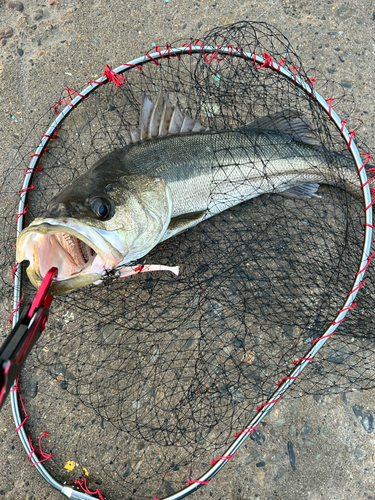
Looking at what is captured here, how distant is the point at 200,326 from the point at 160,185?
1237 millimetres

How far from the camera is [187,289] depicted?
119 inches

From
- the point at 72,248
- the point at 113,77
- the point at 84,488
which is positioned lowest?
the point at 84,488

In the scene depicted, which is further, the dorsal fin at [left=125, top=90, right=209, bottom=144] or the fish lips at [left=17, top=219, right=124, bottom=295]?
the dorsal fin at [left=125, top=90, right=209, bottom=144]

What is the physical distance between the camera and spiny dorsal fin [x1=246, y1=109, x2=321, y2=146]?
301 centimetres

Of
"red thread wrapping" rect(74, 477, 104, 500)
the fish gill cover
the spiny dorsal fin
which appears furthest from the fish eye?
"red thread wrapping" rect(74, 477, 104, 500)

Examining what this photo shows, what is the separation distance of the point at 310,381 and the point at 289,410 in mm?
301

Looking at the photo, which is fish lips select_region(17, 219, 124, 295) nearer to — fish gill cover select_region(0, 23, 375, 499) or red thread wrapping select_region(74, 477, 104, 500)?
fish gill cover select_region(0, 23, 375, 499)

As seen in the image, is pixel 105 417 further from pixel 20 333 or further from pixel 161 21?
Answer: pixel 161 21

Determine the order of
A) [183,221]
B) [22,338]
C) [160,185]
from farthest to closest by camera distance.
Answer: [183,221] → [160,185] → [22,338]

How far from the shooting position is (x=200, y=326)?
9.87 ft

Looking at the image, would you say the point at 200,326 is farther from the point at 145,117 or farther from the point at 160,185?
the point at 145,117

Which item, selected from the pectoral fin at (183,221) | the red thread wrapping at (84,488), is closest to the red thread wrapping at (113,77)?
the pectoral fin at (183,221)

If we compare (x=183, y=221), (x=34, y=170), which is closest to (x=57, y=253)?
(x=183, y=221)

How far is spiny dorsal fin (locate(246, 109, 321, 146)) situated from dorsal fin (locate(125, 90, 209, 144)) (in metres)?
0.57
